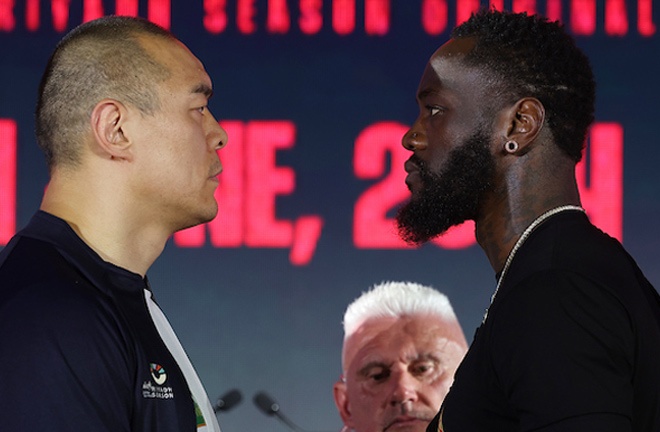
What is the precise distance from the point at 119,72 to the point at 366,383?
72.5 inches

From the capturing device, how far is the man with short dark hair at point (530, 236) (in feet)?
4.53

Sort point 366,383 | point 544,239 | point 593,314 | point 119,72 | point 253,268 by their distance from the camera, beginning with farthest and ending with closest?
point 253,268 → point 366,383 → point 119,72 → point 544,239 → point 593,314

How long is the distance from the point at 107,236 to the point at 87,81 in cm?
25

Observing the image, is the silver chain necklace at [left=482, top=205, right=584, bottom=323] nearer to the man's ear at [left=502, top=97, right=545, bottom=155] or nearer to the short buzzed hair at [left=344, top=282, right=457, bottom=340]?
the man's ear at [left=502, top=97, right=545, bottom=155]

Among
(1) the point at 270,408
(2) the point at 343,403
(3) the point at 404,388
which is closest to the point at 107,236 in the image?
(3) the point at 404,388

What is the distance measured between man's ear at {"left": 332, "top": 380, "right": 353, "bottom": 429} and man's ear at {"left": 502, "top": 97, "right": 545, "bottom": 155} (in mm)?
1859

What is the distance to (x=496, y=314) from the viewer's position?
1492mm

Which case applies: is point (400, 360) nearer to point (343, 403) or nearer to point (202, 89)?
point (343, 403)

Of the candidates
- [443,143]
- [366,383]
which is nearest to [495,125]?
[443,143]

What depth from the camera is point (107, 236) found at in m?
1.60

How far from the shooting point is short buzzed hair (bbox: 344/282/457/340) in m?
3.31

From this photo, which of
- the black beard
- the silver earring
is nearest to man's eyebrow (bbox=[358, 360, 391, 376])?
the black beard

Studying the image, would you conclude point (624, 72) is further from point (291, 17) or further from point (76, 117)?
point (76, 117)

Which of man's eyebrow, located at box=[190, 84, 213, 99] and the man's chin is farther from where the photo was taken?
the man's chin
